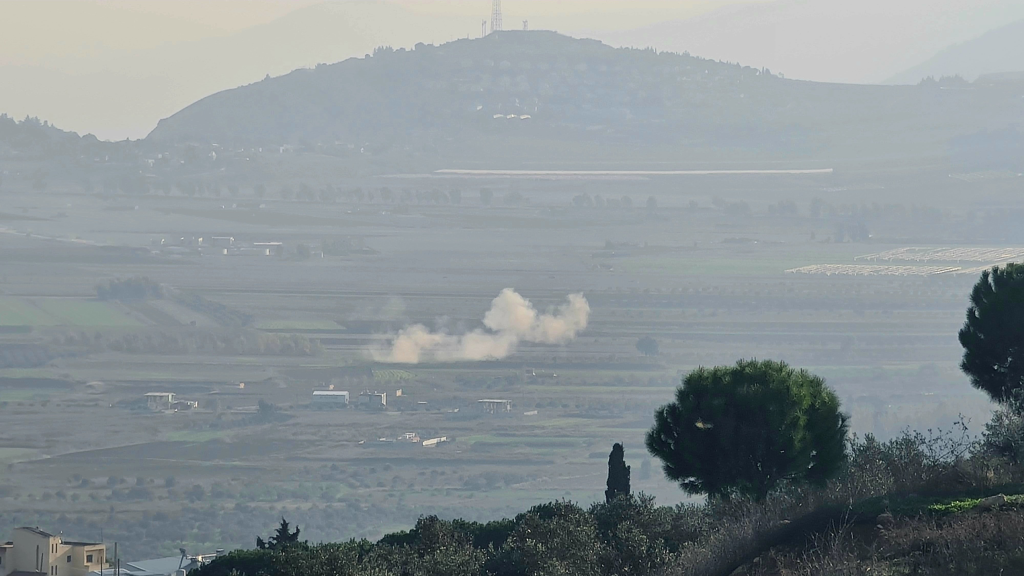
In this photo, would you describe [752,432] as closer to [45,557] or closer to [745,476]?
[745,476]

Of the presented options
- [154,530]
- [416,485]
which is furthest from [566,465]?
[154,530]

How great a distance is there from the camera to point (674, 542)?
106ft

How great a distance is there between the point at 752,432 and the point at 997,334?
7187 millimetres

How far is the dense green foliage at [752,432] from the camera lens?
108ft

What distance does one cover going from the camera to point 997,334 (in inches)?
1410

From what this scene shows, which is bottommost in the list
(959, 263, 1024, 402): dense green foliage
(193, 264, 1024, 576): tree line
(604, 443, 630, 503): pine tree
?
(604, 443, 630, 503): pine tree

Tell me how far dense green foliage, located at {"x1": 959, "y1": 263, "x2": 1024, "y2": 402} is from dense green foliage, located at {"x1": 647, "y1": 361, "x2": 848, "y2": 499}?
421 centimetres

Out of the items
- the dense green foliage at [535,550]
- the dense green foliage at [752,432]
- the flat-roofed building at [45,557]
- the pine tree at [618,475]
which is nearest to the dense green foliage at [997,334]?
the dense green foliage at [752,432]

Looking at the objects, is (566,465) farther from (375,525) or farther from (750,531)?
(750,531)

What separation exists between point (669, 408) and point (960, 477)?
8751mm

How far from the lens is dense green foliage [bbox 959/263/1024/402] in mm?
35406

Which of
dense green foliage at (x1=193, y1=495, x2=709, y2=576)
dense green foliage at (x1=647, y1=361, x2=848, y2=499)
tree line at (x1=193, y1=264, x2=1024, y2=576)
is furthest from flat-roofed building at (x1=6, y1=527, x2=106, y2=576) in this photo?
dense green foliage at (x1=647, y1=361, x2=848, y2=499)

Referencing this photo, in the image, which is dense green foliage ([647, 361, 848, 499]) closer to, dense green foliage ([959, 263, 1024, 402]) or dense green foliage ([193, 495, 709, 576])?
dense green foliage ([193, 495, 709, 576])

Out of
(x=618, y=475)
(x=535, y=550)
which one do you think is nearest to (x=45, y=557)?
(x=618, y=475)
